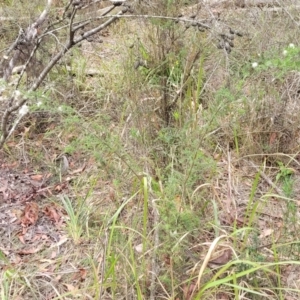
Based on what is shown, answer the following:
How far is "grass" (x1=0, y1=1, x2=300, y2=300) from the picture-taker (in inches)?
Result: 75.3

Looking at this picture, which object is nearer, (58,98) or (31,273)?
(31,273)

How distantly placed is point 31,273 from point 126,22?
2596mm

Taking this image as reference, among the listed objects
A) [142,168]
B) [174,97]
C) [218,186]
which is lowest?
[218,186]

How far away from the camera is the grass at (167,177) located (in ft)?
6.27

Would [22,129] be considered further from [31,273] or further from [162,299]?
[162,299]

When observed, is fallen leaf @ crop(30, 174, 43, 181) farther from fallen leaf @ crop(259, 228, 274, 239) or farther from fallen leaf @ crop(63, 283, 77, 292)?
fallen leaf @ crop(259, 228, 274, 239)

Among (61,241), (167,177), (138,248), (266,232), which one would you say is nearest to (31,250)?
(61,241)

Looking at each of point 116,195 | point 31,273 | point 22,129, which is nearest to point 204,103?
point 116,195

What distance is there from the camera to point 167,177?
243cm

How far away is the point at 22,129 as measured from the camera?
130 inches

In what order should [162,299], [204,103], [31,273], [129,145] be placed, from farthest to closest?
[204,103], [129,145], [31,273], [162,299]

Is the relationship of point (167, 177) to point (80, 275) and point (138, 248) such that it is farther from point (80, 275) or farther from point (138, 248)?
point (80, 275)

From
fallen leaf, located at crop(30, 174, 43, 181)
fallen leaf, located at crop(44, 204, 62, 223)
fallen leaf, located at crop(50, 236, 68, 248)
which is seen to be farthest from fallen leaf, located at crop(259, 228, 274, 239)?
fallen leaf, located at crop(30, 174, 43, 181)

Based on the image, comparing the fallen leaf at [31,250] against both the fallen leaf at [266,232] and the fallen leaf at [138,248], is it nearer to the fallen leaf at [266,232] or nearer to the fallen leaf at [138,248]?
the fallen leaf at [138,248]
